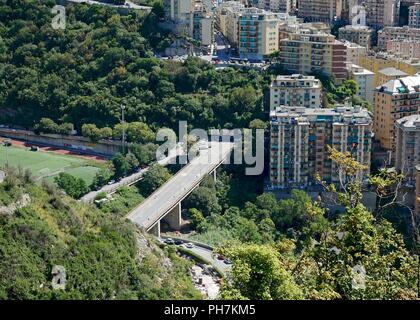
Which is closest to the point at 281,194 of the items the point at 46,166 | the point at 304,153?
the point at 304,153

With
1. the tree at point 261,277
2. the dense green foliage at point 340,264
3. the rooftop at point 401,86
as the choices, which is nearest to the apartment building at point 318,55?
the rooftop at point 401,86

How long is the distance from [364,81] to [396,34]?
3.74m

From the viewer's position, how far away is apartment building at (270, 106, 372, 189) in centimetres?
1207

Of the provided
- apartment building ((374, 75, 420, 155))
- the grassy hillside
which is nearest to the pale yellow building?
apartment building ((374, 75, 420, 155))

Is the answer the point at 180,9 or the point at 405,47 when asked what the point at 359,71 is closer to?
the point at 405,47

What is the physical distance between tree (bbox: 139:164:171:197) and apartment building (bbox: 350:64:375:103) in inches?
177

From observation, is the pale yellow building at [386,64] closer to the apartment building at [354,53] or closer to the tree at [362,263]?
the apartment building at [354,53]

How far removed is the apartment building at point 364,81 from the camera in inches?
583

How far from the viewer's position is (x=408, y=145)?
1190cm

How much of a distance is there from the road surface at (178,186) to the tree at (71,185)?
0.98m

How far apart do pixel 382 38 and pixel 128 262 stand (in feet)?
41.3

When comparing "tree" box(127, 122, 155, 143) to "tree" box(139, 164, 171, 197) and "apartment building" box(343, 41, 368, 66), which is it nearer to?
"tree" box(139, 164, 171, 197)

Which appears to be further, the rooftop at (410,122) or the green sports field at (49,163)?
the green sports field at (49,163)

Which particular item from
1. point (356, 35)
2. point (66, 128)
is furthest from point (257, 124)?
point (356, 35)
